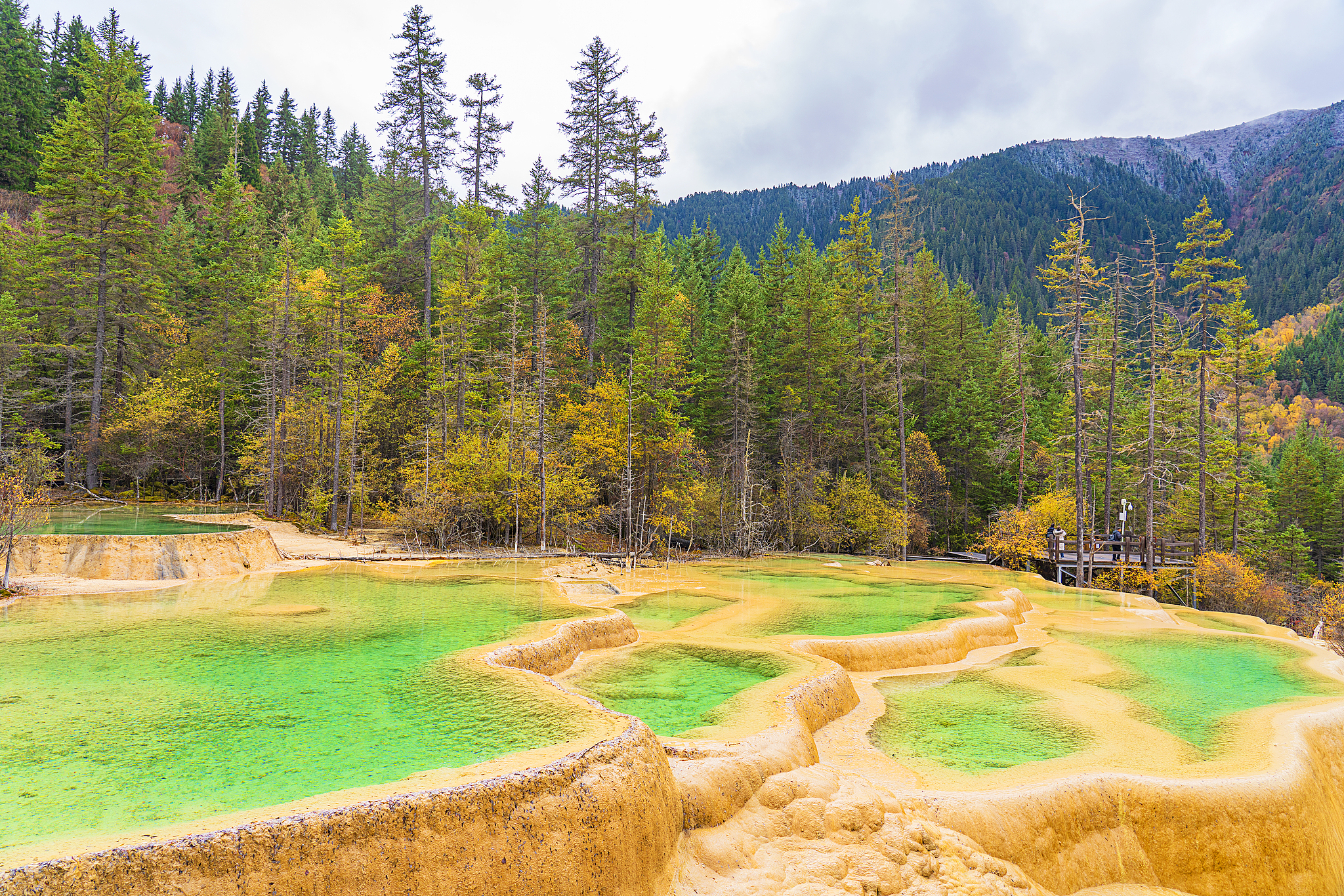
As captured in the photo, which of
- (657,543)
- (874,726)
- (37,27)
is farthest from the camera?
(37,27)

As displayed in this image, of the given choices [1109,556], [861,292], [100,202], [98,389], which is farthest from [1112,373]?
[100,202]

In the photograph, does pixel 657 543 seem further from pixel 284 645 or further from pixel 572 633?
pixel 284 645

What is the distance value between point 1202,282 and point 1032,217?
135 metres

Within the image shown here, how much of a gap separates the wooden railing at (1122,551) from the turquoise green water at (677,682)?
2304 centimetres

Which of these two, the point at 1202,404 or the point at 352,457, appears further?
the point at 1202,404

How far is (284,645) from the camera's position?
11781 mm

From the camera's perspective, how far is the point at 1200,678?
13.8m

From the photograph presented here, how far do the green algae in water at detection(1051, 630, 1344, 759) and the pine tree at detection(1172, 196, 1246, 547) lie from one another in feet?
57.0

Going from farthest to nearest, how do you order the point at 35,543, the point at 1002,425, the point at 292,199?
1. the point at 292,199
2. the point at 1002,425
3. the point at 35,543

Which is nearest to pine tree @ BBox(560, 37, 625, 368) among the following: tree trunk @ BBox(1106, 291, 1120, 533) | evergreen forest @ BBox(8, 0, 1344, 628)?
evergreen forest @ BBox(8, 0, 1344, 628)

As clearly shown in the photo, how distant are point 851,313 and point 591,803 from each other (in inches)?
1502

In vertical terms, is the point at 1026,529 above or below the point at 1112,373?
below

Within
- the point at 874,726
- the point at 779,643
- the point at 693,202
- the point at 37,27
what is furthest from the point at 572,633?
the point at 693,202

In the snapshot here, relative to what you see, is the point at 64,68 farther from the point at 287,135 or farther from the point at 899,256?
the point at 899,256
